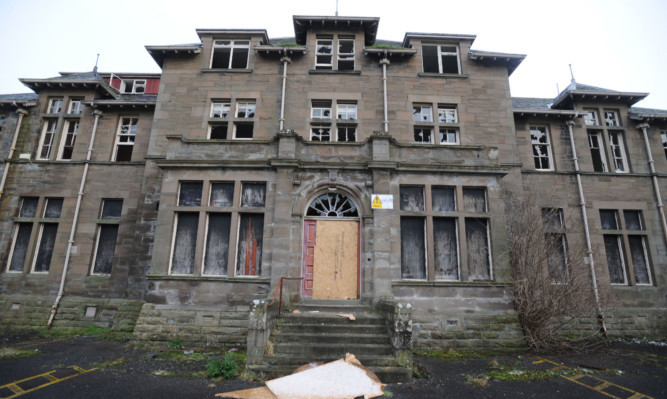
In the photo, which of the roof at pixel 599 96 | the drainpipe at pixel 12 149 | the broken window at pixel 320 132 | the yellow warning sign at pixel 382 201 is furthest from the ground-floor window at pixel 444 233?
the drainpipe at pixel 12 149

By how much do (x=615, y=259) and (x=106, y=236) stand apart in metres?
19.4

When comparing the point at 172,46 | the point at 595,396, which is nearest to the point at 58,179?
the point at 172,46

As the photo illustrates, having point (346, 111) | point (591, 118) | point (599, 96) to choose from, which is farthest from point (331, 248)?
point (599, 96)

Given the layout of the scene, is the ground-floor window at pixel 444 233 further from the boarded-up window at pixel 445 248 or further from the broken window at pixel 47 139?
the broken window at pixel 47 139

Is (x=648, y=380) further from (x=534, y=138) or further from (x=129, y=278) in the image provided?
(x=129, y=278)

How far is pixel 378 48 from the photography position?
1293 centimetres

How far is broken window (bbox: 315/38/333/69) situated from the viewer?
13.2 meters

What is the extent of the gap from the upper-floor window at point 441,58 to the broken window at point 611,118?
22.5ft

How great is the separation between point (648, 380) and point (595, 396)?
7.02 feet

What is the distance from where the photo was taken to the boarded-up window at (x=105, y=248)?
12.5 m

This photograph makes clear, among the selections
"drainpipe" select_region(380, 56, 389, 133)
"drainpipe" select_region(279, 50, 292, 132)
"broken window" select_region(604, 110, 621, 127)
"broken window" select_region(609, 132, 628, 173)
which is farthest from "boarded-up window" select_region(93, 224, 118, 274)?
"broken window" select_region(604, 110, 621, 127)

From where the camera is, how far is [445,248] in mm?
10195

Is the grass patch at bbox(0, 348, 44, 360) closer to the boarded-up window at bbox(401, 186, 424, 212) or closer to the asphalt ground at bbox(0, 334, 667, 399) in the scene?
the asphalt ground at bbox(0, 334, 667, 399)

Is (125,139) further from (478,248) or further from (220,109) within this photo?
(478,248)
